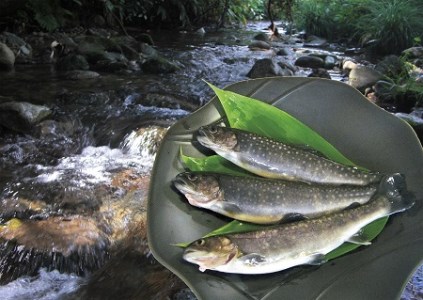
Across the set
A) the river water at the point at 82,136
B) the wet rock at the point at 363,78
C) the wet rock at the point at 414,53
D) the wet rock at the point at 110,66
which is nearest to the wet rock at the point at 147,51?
the river water at the point at 82,136

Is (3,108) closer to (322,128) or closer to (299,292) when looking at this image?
(322,128)

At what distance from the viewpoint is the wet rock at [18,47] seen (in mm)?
8477

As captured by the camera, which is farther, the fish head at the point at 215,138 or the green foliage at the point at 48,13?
the green foliage at the point at 48,13

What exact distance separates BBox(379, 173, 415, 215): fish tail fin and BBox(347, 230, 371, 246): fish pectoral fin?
0.13m

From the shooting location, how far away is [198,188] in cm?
141

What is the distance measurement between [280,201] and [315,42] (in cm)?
1277

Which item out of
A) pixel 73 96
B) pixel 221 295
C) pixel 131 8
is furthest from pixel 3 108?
pixel 131 8

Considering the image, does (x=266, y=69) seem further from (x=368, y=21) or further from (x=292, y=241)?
(x=292, y=241)

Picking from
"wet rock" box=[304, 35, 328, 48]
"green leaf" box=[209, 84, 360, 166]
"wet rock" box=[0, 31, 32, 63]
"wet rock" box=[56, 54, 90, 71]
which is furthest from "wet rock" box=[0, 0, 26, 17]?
"green leaf" box=[209, 84, 360, 166]

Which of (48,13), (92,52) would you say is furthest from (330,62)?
(48,13)

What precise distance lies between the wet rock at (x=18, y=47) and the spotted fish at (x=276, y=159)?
7.88 metres

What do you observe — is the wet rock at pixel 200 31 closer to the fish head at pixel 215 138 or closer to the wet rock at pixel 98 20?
the wet rock at pixel 98 20

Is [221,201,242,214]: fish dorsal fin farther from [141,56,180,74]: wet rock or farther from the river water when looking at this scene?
[141,56,180,74]: wet rock

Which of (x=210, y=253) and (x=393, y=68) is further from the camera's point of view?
(x=393, y=68)
